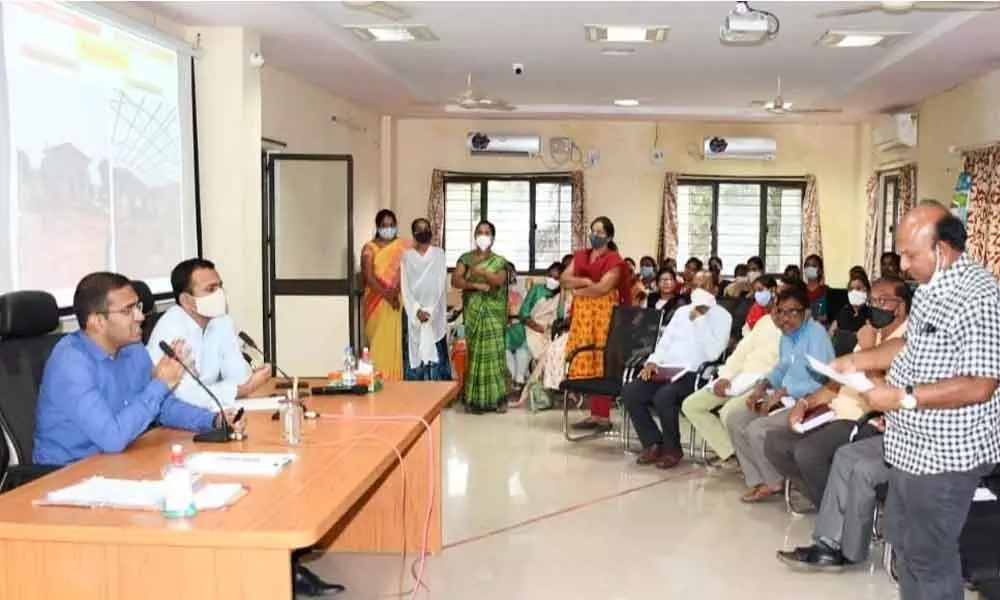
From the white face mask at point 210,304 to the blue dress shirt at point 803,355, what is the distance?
9.01ft

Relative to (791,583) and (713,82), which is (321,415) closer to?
(791,583)

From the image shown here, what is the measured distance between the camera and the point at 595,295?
6.73m

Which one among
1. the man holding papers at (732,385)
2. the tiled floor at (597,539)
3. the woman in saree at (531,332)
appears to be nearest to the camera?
the tiled floor at (597,539)

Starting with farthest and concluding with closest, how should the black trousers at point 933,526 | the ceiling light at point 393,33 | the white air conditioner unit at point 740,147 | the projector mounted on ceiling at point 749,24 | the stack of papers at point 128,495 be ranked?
the white air conditioner unit at point 740,147 → the ceiling light at point 393,33 → the projector mounted on ceiling at point 749,24 → the black trousers at point 933,526 → the stack of papers at point 128,495

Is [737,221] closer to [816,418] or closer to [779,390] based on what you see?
[779,390]

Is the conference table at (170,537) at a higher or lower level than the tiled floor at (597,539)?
→ higher

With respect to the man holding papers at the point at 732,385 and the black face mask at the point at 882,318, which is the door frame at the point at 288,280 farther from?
the black face mask at the point at 882,318

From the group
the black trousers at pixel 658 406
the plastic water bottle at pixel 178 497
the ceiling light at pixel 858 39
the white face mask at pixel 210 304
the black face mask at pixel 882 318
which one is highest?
the ceiling light at pixel 858 39

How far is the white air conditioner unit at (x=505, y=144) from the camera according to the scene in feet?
35.9

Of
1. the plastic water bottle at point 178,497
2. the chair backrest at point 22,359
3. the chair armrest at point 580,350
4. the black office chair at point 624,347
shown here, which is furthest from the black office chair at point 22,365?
the chair armrest at point 580,350

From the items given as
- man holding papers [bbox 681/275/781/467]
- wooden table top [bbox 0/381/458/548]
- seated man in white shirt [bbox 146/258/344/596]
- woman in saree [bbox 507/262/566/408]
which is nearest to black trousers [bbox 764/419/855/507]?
man holding papers [bbox 681/275/781/467]

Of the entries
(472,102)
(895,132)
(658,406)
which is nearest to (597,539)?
(658,406)

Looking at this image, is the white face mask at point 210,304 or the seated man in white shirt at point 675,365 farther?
the seated man in white shirt at point 675,365

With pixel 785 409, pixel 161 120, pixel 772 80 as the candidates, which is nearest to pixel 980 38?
pixel 772 80
